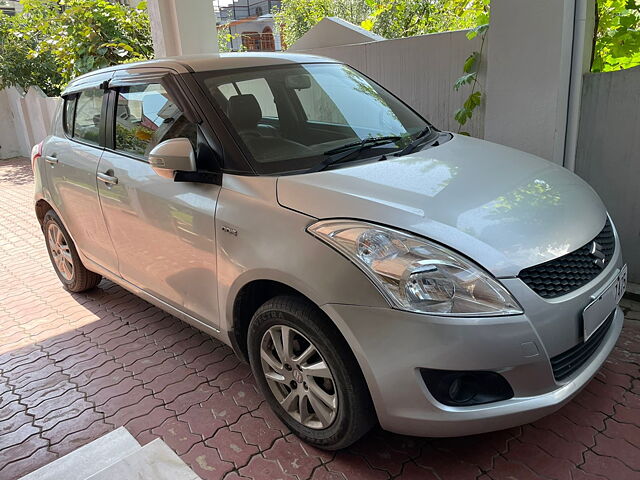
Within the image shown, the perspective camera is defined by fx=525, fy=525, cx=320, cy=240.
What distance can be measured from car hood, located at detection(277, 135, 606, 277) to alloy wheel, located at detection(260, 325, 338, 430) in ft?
1.95

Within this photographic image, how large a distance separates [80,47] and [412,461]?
936 cm

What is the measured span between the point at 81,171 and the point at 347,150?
6.56 feet

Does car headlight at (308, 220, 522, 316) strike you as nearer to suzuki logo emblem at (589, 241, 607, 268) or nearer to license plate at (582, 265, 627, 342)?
license plate at (582, 265, 627, 342)

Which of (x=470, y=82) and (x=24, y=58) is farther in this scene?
(x=24, y=58)

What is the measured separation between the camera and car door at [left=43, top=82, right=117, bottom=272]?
3.49 metres

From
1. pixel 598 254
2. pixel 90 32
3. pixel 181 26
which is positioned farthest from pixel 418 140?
pixel 90 32

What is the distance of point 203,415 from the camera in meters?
2.77

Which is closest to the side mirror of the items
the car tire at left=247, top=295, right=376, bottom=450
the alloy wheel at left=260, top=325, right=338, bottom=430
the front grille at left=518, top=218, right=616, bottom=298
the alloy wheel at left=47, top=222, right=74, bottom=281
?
the car tire at left=247, top=295, right=376, bottom=450

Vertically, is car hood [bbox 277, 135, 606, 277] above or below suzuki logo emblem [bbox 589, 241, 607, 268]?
above

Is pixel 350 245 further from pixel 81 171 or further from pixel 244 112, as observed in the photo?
pixel 81 171

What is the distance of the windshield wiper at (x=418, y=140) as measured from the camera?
2.70 metres

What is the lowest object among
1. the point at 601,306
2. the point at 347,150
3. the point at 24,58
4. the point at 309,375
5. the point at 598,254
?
the point at 309,375

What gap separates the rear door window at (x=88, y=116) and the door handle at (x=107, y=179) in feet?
0.98

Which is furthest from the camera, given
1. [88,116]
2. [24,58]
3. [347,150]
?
[24,58]
